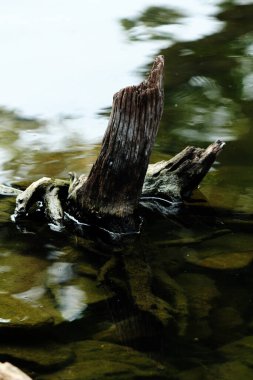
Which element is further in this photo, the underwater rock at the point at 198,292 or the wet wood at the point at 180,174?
the wet wood at the point at 180,174

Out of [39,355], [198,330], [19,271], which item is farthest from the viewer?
[19,271]

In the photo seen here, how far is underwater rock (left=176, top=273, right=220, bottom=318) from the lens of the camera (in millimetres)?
4264

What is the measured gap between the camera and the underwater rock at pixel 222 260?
4.74 m

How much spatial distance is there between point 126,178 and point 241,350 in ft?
5.15

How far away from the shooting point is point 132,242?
5102mm

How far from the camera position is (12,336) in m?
4.02

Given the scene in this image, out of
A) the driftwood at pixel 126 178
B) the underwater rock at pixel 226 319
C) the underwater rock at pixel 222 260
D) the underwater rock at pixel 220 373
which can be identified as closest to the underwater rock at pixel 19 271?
the driftwood at pixel 126 178

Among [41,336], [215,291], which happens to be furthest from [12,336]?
[215,291]

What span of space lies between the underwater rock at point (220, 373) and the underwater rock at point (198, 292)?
1.49 feet

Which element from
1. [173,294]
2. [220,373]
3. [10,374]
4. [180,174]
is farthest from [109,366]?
[180,174]

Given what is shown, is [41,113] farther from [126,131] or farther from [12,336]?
[12,336]

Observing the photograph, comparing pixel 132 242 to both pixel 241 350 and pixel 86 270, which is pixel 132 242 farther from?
pixel 241 350

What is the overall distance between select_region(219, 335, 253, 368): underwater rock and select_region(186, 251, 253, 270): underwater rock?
2.54 feet

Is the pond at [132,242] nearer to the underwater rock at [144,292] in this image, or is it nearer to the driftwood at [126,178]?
the underwater rock at [144,292]
